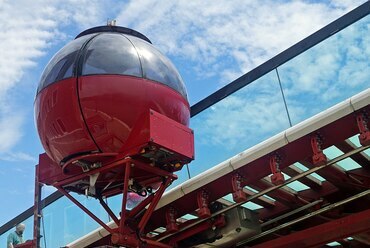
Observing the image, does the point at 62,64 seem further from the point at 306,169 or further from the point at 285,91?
the point at 306,169

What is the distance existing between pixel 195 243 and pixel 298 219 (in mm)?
1911

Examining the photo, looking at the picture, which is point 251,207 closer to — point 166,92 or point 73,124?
point 166,92

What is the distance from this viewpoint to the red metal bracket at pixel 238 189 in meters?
8.86

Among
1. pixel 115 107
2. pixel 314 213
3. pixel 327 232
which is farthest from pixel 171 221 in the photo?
pixel 115 107

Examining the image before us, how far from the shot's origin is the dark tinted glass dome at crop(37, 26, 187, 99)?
8039 mm

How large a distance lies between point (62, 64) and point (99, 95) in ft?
2.93

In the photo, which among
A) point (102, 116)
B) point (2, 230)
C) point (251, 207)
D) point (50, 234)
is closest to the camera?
point (102, 116)

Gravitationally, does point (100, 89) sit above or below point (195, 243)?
above

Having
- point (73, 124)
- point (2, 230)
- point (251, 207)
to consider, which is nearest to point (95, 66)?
point (73, 124)

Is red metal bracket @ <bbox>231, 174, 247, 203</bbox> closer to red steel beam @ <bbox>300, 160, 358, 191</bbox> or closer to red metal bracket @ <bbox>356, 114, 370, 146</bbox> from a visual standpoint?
red steel beam @ <bbox>300, 160, 358, 191</bbox>

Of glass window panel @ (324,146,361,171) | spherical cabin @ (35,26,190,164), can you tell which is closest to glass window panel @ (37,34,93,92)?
spherical cabin @ (35,26,190,164)

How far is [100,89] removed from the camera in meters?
7.88

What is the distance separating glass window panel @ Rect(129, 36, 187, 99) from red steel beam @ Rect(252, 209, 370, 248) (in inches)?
130

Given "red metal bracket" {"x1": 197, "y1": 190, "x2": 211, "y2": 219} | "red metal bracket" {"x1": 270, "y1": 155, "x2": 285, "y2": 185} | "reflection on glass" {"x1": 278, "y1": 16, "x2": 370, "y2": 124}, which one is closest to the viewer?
"red metal bracket" {"x1": 270, "y1": 155, "x2": 285, "y2": 185}
